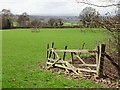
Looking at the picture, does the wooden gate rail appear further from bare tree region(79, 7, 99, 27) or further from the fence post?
bare tree region(79, 7, 99, 27)

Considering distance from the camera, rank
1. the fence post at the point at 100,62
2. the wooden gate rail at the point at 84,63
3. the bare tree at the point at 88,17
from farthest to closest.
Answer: the wooden gate rail at the point at 84,63 < the fence post at the point at 100,62 < the bare tree at the point at 88,17

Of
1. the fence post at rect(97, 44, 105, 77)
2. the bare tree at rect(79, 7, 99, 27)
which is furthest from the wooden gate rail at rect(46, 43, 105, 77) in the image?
the bare tree at rect(79, 7, 99, 27)

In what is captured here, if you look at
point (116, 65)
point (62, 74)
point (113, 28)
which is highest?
point (113, 28)

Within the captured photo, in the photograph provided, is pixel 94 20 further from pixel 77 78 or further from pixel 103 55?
pixel 77 78

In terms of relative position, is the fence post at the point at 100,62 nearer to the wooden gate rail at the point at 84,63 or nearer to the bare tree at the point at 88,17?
the wooden gate rail at the point at 84,63

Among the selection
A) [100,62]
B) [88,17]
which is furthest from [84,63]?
[88,17]

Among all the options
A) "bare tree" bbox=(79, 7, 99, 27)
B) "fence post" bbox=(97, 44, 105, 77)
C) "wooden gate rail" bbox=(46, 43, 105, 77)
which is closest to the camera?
"bare tree" bbox=(79, 7, 99, 27)

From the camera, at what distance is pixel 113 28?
9742mm

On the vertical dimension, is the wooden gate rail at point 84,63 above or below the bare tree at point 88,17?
below

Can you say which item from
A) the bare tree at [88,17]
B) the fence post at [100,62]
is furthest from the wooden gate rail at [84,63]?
the bare tree at [88,17]

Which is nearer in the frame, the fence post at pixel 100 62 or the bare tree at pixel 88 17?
the bare tree at pixel 88 17

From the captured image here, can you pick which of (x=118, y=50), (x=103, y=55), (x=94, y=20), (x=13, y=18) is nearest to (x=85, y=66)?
(x=103, y=55)

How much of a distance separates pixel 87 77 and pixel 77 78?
1.63 ft

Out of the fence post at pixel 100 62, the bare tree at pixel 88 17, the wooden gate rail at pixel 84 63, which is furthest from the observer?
the wooden gate rail at pixel 84 63
